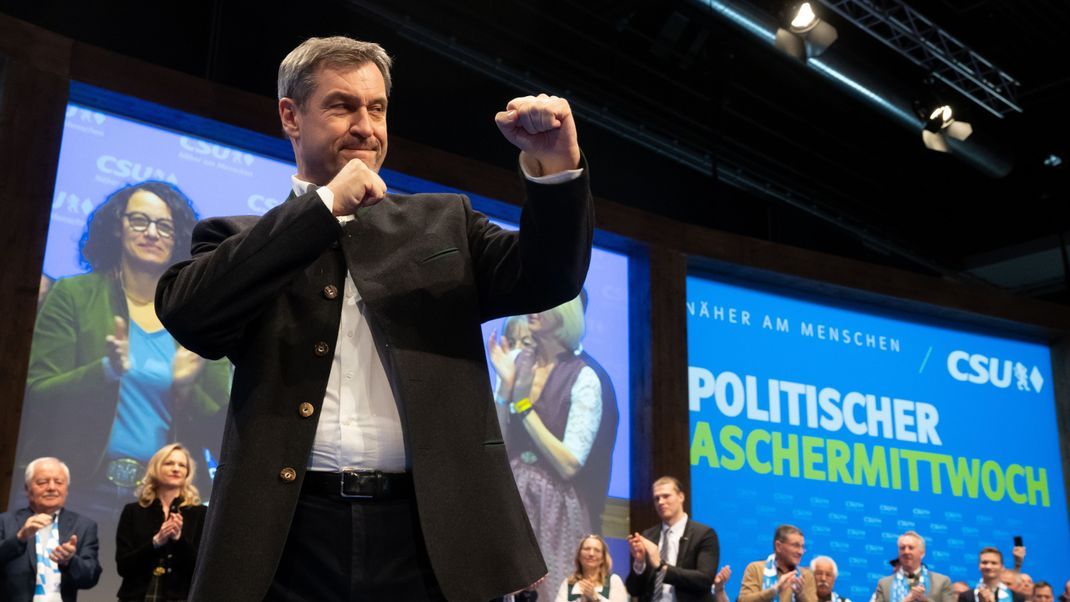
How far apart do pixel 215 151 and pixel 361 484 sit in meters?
5.24

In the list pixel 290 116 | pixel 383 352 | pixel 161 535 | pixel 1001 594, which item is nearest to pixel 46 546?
pixel 161 535

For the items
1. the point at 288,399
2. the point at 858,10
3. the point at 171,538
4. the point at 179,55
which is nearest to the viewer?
the point at 288,399

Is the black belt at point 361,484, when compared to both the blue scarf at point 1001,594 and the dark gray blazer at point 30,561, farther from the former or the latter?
the blue scarf at point 1001,594

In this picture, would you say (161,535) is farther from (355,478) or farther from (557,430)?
(355,478)

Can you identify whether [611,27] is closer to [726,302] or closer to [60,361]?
[726,302]

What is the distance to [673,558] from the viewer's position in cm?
582

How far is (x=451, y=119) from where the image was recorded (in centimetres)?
774

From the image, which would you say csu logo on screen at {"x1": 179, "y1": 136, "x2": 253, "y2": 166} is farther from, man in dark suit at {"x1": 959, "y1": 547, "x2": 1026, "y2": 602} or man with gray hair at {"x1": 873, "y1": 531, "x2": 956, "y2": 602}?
man in dark suit at {"x1": 959, "y1": 547, "x2": 1026, "y2": 602}

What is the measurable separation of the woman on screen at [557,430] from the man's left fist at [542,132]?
5.51 meters

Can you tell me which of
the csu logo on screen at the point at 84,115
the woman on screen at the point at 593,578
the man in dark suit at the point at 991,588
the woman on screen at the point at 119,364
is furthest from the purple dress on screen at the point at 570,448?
the csu logo on screen at the point at 84,115

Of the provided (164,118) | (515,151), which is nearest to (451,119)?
(515,151)

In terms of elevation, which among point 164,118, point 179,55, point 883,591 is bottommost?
point 883,591

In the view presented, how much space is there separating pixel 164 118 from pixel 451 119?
228 centimetres

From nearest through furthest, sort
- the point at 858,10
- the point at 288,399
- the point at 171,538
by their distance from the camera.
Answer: the point at 288,399 → the point at 171,538 → the point at 858,10
